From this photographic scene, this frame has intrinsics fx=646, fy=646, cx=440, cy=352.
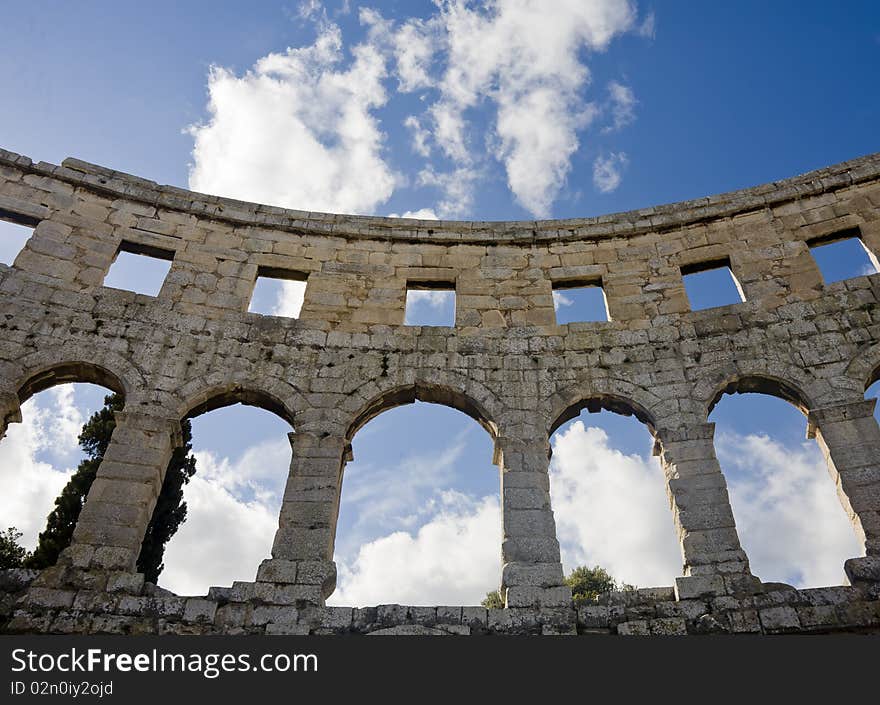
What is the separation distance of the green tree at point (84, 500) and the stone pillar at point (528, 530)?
637cm

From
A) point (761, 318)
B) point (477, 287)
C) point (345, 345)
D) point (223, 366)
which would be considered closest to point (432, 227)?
point (477, 287)

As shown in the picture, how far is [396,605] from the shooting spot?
695cm

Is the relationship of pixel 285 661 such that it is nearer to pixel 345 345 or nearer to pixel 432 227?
pixel 345 345

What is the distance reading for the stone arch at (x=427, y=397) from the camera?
8.88 metres

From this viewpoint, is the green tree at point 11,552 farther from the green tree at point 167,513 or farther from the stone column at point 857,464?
the stone column at point 857,464

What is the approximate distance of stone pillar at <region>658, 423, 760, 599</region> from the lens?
273 inches

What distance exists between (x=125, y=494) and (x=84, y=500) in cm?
521

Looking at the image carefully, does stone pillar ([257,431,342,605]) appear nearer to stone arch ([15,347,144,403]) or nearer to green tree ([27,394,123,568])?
stone arch ([15,347,144,403])

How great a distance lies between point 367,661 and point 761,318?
7298 mm

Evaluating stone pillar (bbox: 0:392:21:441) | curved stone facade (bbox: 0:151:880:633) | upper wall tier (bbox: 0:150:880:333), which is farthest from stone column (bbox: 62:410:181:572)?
upper wall tier (bbox: 0:150:880:333)

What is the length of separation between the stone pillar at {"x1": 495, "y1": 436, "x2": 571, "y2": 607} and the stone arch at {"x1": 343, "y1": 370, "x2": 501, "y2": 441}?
2.03 ft

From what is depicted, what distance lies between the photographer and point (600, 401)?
29.7 feet

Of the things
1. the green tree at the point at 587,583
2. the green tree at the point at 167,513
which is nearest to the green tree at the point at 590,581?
the green tree at the point at 587,583

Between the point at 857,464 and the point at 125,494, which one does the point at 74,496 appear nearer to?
the point at 125,494
